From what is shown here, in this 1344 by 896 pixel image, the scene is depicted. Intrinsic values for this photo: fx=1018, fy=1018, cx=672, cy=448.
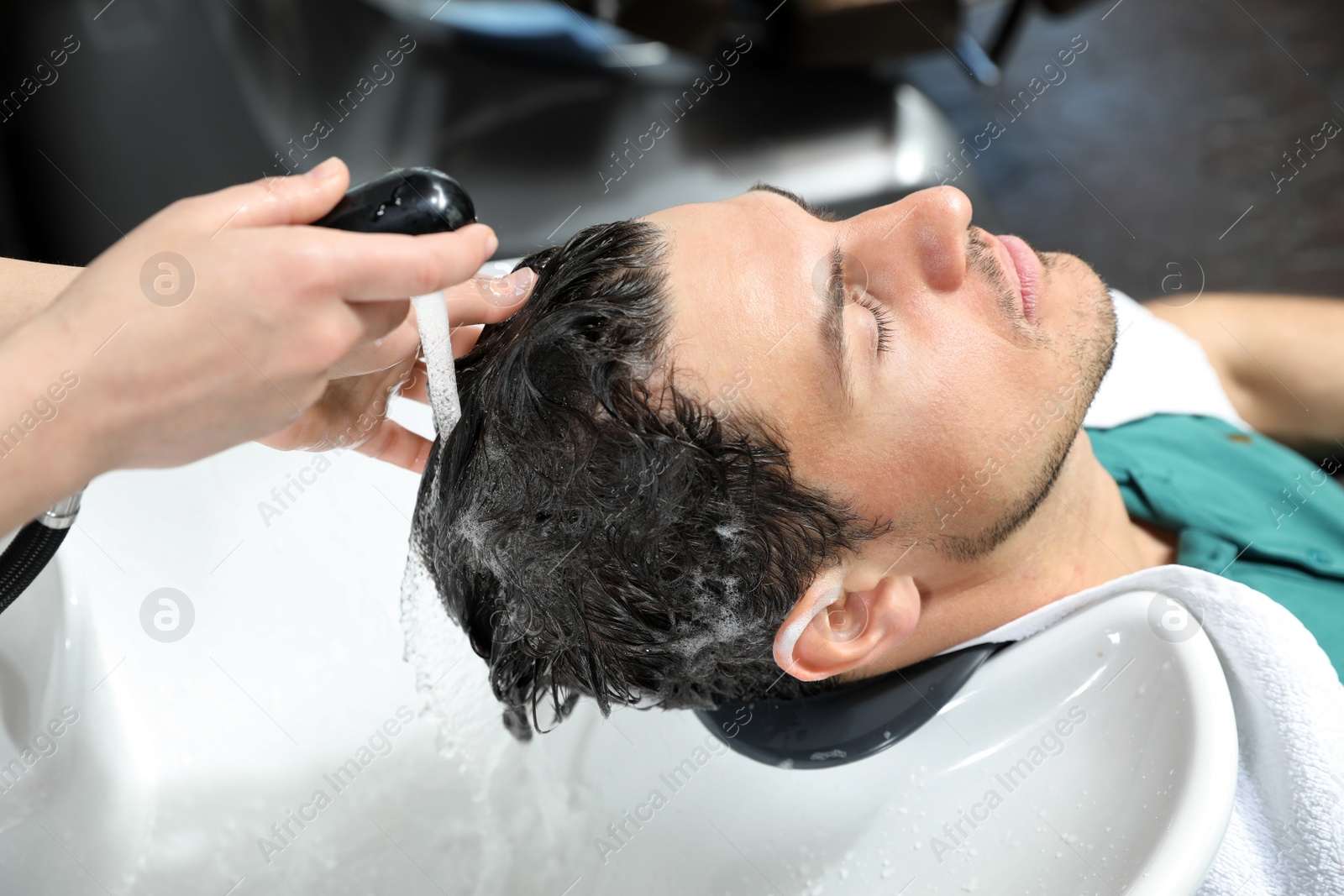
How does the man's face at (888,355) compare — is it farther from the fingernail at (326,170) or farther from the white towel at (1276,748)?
the fingernail at (326,170)

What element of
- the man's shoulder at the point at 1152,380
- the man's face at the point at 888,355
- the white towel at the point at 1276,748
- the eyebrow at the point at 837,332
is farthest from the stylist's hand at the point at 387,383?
the man's shoulder at the point at 1152,380

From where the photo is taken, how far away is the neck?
45.9 inches

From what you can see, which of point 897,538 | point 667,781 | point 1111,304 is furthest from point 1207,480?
point 667,781

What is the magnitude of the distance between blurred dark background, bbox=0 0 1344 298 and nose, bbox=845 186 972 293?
1134mm

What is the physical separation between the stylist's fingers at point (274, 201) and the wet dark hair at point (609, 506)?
30 cm

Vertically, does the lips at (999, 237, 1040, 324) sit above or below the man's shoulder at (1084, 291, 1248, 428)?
above

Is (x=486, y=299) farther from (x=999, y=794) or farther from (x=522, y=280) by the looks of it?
(x=999, y=794)

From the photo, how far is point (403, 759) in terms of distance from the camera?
1320 millimetres

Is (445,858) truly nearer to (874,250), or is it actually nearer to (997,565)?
(997,565)

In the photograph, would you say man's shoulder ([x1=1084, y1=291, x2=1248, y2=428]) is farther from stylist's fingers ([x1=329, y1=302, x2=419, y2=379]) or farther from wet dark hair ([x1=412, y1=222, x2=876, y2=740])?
stylist's fingers ([x1=329, y1=302, x2=419, y2=379])

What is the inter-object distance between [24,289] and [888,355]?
34.5 inches

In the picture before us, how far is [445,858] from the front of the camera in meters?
1.27

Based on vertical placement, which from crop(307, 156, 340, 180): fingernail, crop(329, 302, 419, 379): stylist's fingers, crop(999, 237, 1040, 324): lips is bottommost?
crop(999, 237, 1040, 324): lips

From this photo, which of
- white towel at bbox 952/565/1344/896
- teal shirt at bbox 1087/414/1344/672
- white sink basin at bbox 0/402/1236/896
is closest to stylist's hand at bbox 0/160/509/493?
white sink basin at bbox 0/402/1236/896
